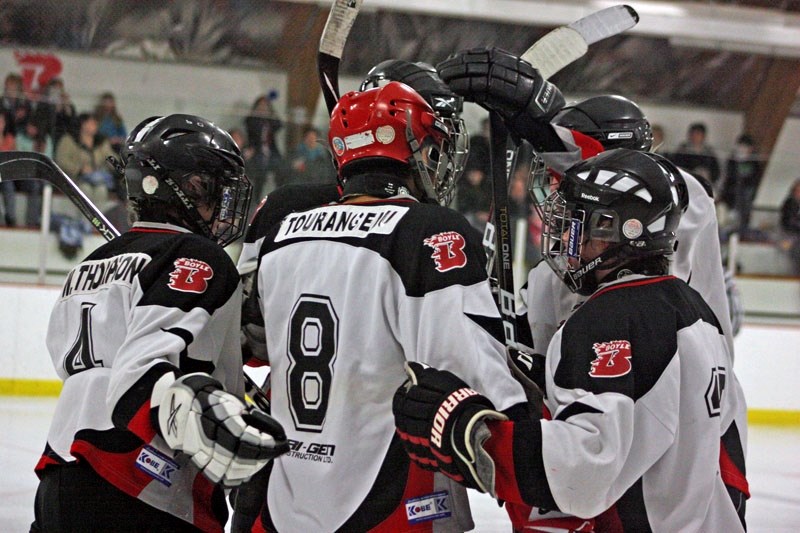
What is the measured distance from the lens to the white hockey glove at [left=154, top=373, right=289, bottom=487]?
1.72m

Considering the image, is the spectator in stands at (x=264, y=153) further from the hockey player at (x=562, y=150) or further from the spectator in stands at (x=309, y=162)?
the hockey player at (x=562, y=150)

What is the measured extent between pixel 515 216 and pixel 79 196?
4.92m

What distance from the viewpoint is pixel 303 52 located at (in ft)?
33.9

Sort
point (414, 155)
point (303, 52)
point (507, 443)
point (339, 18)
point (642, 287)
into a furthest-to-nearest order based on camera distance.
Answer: point (303, 52)
point (339, 18)
point (414, 155)
point (642, 287)
point (507, 443)

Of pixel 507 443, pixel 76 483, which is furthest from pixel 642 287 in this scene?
pixel 76 483

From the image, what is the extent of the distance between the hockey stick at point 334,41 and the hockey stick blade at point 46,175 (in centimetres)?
70

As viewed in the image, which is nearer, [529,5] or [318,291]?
[318,291]

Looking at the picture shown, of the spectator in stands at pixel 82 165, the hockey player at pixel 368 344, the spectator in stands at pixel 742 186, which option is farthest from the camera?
the spectator in stands at pixel 742 186

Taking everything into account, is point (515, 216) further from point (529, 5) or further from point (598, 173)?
point (598, 173)

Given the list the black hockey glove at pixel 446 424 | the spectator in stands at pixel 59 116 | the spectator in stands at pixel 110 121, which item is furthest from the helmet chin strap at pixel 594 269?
the spectator in stands at pixel 59 116

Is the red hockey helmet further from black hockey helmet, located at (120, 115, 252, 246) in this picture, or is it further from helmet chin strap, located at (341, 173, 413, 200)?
black hockey helmet, located at (120, 115, 252, 246)

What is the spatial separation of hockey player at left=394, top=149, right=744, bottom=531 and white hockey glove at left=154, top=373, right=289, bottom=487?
23cm

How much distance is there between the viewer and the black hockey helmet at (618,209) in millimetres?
1961

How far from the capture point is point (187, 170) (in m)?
2.23
